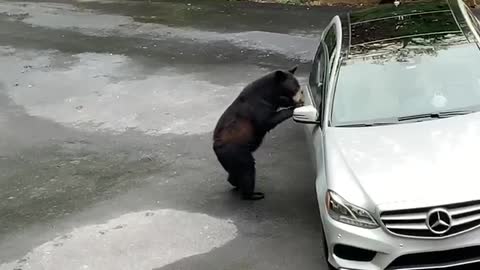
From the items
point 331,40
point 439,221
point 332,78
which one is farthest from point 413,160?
point 331,40

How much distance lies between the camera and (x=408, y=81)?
6480 millimetres

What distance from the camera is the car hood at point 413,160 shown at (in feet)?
16.7

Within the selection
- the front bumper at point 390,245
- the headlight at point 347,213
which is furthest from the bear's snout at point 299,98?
the front bumper at point 390,245

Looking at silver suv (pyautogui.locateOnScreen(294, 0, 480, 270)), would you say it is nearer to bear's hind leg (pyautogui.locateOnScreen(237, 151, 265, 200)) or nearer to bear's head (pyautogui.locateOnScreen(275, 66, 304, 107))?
bear's head (pyautogui.locateOnScreen(275, 66, 304, 107))

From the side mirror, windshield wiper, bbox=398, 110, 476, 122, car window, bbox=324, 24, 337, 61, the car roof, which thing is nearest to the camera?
windshield wiper, bbox=398, 110, 476, 122

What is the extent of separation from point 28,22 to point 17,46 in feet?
7.45

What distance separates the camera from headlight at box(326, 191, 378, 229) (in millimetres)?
5184

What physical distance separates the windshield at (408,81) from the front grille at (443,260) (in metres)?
1.45

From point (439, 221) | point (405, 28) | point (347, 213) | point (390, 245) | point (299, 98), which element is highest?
point (405, 28)

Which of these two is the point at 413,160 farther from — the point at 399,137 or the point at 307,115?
the point at 307,115

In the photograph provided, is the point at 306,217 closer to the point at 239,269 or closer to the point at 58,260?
the point at 239,269

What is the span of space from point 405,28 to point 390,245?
9.01ft

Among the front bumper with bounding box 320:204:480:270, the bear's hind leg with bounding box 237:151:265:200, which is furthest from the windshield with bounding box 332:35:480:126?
the front bumper with bounding box 320:204:480:270

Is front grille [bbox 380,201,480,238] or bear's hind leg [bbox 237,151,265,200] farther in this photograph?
bear's hind leg [bbox 237,151,265,200]
